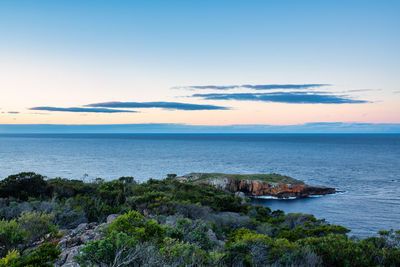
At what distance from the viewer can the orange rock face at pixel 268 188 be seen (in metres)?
50.6

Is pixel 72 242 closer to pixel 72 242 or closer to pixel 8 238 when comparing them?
pixel 72 242

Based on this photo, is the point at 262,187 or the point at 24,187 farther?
the point at 262,187

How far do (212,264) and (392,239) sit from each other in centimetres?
1194

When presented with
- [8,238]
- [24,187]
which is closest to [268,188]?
[24,187]

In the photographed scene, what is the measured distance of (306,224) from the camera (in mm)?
18891

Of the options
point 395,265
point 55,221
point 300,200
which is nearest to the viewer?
point 395,265

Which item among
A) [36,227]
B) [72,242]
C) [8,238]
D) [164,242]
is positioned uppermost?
[8,238]

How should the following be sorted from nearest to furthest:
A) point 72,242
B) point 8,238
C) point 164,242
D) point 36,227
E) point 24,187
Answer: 1. point 8,238
2. point 164,242
3. point 36,227
4. point 72,242
5. point 24,187

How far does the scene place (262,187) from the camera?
170ft

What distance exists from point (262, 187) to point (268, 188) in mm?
1230

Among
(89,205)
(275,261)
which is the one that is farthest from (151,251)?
(89,205)

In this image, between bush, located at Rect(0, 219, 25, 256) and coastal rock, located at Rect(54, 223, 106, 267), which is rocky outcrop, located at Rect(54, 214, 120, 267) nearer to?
coastal rock, located at Rect(54, 223, 106, 267)

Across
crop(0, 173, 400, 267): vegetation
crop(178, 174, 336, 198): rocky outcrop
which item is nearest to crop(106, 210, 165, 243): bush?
crop(0, 173, 400, 267): vegetation

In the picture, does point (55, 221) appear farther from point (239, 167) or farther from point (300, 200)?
point (239, 167)
